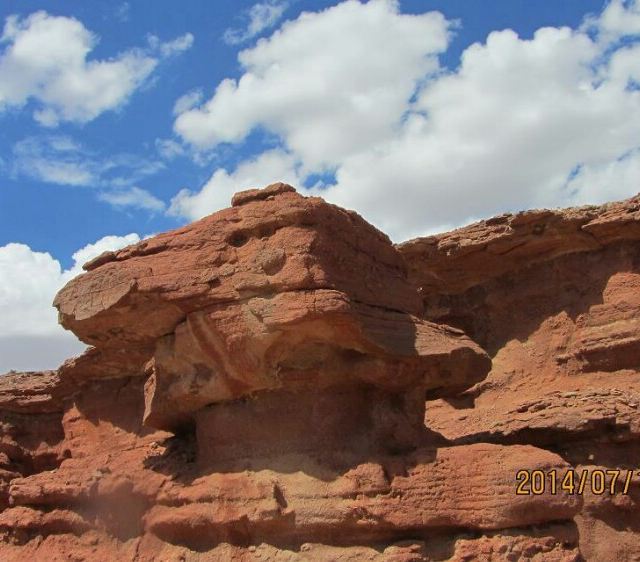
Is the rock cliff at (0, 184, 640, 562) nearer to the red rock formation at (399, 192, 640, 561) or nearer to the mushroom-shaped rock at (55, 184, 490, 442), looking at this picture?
the mushroom-shaped rock at (55, 184, 490, 442)

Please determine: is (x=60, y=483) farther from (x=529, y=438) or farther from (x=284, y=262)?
(x=529, y=438)

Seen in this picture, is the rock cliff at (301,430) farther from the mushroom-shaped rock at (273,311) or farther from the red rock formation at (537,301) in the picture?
the red rock formation at (537,301)

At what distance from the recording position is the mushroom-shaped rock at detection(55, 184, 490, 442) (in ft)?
23.7

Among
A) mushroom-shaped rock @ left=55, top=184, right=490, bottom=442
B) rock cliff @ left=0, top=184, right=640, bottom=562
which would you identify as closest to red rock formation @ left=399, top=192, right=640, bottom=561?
rock cliff @ left=0, top=184, right=640, bottom=562

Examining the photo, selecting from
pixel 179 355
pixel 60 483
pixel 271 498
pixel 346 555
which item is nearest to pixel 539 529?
pixel 346 555

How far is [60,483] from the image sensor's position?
8867 millimetres

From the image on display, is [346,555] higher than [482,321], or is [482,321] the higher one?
[482,321]

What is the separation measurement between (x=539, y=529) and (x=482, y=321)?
379 inches

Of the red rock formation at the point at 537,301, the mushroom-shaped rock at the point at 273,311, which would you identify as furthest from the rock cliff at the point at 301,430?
the red rock formation at the point at 537,301

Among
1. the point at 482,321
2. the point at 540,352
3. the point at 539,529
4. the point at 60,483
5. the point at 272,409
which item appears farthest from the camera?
the point at 482,321

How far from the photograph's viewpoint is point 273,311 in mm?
7137

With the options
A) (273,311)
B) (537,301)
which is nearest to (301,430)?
(273,311)

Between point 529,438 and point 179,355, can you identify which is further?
point 529,438

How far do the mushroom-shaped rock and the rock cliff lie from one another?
20 mm
